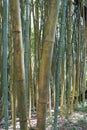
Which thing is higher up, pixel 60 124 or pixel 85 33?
pixel 85 33

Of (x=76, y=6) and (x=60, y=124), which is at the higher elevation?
(x=76, y=6)

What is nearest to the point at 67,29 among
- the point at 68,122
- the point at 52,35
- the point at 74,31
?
the point at 74,31

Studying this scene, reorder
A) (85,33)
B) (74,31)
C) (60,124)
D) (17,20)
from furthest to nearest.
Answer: (85,33) < (74,31) < (60,124) < (17,20)

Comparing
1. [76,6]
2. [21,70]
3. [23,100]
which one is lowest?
[23,100]

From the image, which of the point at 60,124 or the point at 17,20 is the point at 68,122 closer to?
the point at 60,124

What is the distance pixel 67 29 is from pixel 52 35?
1912 mm

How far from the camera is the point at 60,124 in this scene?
3230mm

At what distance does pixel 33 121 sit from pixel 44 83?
6.71ft

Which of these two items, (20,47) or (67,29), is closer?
(20,47)

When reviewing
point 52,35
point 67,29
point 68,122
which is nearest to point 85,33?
point 67,29

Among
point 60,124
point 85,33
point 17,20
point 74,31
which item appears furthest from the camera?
point 85,33

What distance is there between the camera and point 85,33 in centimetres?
432

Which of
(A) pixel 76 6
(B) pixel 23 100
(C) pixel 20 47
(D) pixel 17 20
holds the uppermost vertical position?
(A) pixel 76 6

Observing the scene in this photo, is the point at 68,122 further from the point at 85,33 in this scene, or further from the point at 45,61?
the point at 45,61
